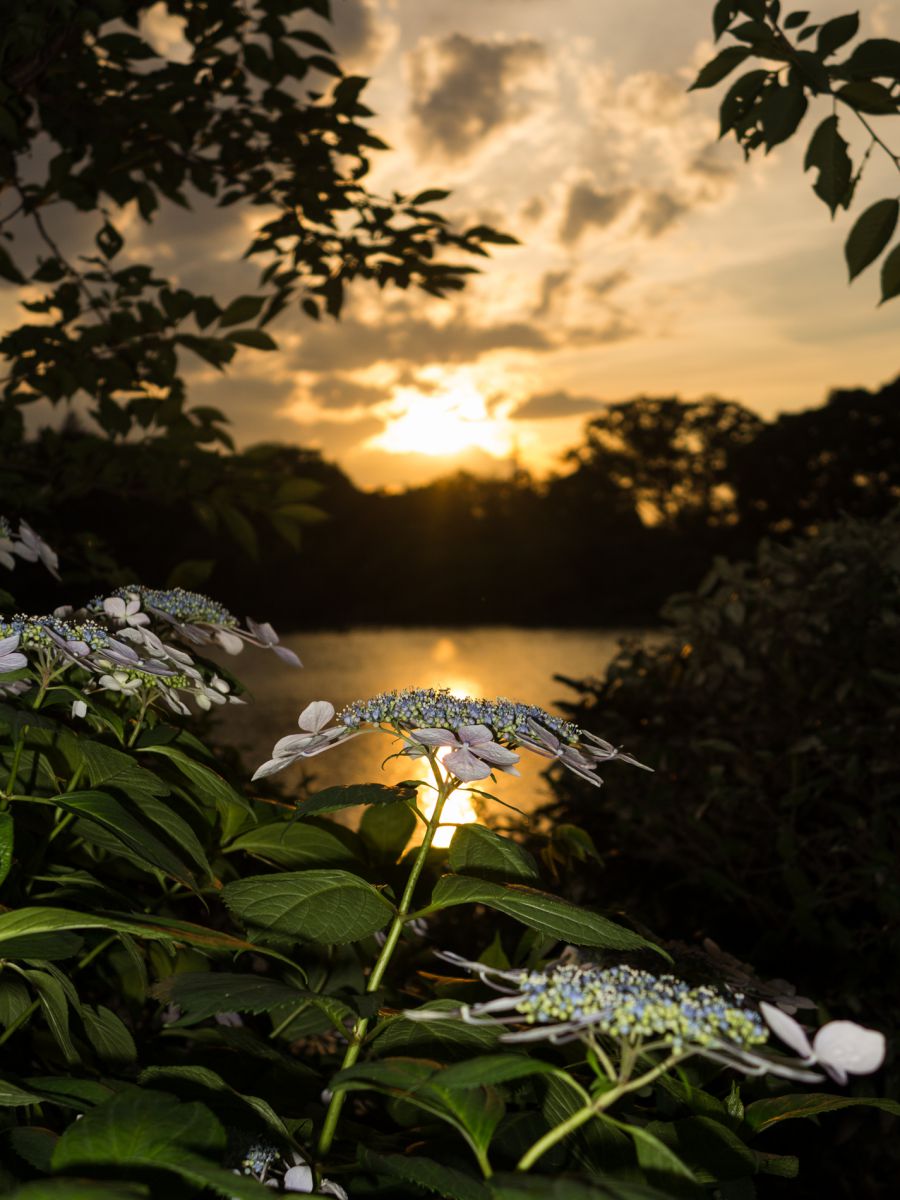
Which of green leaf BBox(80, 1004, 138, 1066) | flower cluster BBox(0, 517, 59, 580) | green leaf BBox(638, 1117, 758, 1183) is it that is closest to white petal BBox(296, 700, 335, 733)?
green leaf BBox(80, 1004, 138, 1066)

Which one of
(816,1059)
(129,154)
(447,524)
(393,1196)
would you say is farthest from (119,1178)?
(447,524)

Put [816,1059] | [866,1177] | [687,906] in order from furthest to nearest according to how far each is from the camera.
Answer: [687,906], [866,1177], [816,1059]

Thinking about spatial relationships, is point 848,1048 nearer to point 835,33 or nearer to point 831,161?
point 831,161

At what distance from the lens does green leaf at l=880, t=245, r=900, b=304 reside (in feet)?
5.83

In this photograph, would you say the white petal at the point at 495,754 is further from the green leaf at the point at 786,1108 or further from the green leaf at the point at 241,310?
Answer: the green leaf at the point at 241,310

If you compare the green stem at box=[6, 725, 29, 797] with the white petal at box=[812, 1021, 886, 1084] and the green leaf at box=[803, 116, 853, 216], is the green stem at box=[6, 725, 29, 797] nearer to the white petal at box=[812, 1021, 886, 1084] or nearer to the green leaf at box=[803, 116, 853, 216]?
the white petal at box=[812, 1021, 886, 1084]

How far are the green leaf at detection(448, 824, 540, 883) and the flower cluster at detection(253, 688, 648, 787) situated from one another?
12 cm

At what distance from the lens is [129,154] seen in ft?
11.0

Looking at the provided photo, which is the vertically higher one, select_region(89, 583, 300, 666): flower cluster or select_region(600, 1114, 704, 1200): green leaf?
select_region(89, 583, 300, 666): flower cluster

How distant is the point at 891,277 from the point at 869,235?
0.35ft

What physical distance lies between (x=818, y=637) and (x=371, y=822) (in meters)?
2.70

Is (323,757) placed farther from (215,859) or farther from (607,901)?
(215,859)

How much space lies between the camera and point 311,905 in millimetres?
1011

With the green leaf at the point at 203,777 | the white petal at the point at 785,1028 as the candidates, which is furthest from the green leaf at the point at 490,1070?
the green leaf at the point at 203,777
